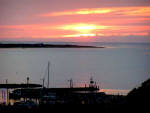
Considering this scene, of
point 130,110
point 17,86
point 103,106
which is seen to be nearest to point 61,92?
point 17,86

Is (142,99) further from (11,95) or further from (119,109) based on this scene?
(11,95)

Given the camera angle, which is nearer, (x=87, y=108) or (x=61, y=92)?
(x=87, y=108)

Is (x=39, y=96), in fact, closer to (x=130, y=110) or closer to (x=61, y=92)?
(x=61, y=92)

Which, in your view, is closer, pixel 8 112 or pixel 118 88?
pixel 8 112

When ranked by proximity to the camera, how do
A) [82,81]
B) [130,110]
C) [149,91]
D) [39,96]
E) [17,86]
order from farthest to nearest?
1. [82,81]
2. [17,86]
3. [39,96]
4. [149,91]
5. [130,110]

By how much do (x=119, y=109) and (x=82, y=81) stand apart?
30210mm

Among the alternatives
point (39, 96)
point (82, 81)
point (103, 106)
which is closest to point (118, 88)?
point (82, 81)

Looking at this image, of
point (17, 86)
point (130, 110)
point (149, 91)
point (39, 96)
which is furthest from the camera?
point (17, 86)

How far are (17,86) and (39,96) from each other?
7749 mm

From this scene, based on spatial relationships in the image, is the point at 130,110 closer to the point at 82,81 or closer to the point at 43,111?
the point at 43,111

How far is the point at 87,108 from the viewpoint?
17.8 m

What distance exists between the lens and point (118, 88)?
40.1m

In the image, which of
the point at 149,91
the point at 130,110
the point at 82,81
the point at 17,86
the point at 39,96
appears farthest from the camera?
the point at 82,81

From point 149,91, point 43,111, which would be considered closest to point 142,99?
point 149,91
